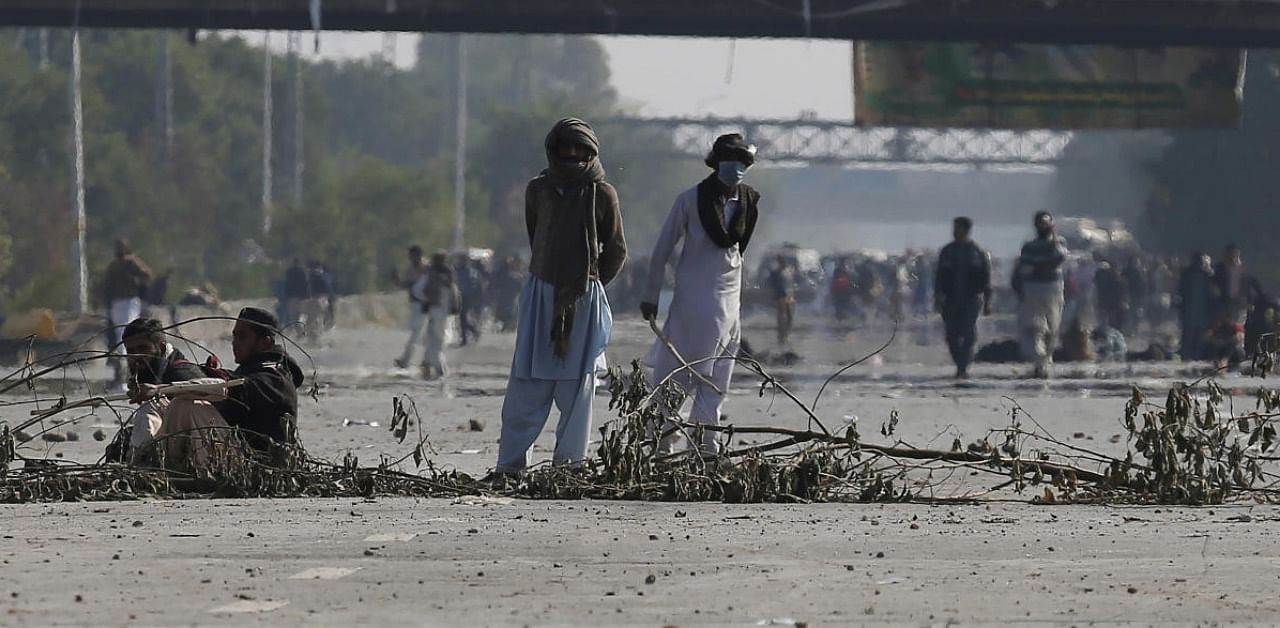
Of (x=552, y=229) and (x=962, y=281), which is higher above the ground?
(x=962, y=281)

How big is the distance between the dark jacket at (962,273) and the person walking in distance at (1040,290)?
46 centimetres

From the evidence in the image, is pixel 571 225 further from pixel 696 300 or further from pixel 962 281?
pixel 962 281

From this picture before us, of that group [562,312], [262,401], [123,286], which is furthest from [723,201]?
[123,286]

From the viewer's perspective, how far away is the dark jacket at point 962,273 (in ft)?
72.7

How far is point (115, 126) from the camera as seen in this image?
69.4 m

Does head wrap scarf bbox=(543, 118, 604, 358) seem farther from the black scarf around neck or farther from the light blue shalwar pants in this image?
the black scarf around neck

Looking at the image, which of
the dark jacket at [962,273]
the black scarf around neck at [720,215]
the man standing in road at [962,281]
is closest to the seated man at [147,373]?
the black scarf around neck at [720,215]

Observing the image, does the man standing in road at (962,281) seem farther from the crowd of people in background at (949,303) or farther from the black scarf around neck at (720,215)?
the black scarf around neck at (720,215)

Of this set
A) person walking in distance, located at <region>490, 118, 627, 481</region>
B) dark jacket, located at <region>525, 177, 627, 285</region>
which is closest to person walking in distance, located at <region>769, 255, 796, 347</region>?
dark jacket, located at <region>525, 177, 627, 285</region>

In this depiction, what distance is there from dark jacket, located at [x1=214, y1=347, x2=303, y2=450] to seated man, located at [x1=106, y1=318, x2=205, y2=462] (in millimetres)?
248

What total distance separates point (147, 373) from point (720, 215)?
2718 millimetres

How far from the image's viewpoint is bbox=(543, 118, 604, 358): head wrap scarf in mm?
10461

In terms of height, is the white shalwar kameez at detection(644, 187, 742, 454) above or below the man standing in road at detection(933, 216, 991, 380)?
below

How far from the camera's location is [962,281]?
882 inches
